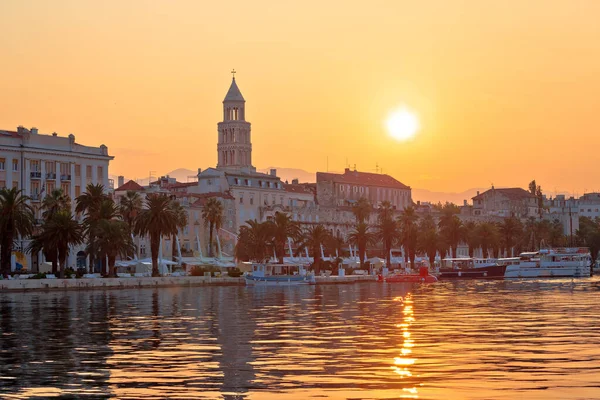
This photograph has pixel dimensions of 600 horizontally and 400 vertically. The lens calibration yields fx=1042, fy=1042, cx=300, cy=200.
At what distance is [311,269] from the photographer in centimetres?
16525

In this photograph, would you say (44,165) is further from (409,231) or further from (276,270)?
(409,231)

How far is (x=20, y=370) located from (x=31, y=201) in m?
98.5

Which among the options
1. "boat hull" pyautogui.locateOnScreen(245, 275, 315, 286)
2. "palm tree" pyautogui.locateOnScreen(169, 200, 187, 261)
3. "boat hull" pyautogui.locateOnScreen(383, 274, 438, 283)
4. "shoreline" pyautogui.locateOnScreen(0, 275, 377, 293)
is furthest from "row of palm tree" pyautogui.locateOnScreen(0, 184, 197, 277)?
"boat hull" pyautogui.locateOnScreen(383, 274, 438, 283)

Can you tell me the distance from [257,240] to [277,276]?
16.7 meters

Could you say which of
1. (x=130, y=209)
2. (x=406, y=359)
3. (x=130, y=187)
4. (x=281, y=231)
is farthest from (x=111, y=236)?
(x=406, y=359)

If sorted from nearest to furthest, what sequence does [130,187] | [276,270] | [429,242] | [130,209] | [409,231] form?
[130,209]
[276,270]
[130,187]
[409,231]
[429,242]

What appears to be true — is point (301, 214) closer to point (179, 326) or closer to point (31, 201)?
point (31, 201)

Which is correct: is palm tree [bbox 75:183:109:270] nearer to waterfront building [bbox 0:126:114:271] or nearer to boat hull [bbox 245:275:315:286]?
waterfront building [bbox 0:126:114:271]

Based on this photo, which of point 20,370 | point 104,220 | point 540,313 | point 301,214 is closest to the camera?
point 20,370

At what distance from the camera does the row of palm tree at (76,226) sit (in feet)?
334

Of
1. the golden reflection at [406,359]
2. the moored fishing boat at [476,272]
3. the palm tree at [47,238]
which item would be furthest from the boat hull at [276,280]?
Answer: the golden reflection at [406,359]

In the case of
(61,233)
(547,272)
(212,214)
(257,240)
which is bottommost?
(547,272)

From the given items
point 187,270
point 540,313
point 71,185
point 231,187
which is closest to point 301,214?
point 231,187

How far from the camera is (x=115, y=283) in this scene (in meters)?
111
